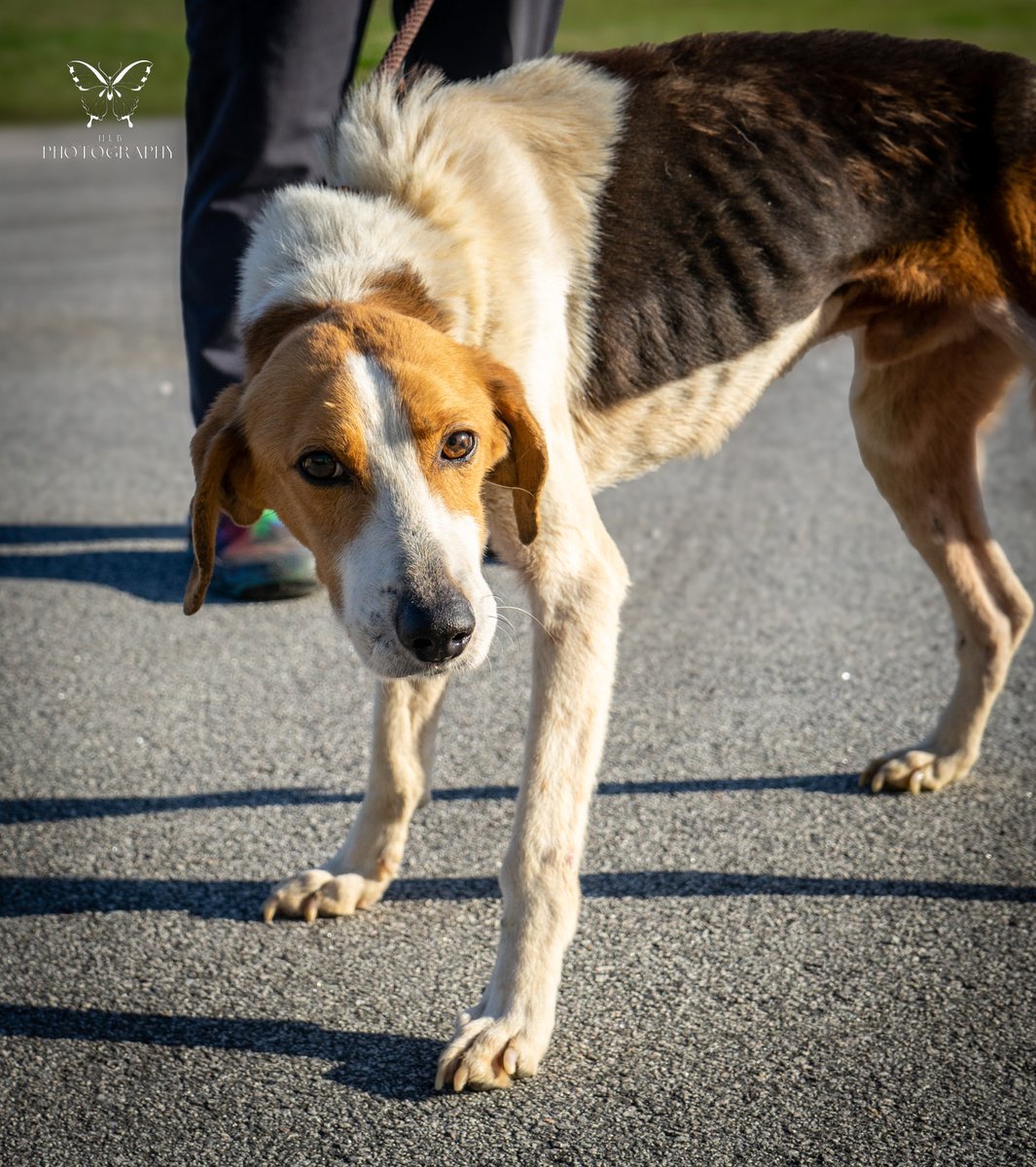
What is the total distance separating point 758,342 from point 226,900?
5.36 ft

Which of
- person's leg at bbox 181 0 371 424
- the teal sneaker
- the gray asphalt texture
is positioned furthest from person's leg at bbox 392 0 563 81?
the gray asphalt texture

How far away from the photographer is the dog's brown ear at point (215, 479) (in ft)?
7.58

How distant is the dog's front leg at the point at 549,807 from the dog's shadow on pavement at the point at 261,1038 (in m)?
0.09

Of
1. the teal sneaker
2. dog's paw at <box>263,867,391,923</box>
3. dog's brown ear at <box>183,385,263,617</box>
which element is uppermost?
dog's brown ear at <box>183,385,263,617</box>

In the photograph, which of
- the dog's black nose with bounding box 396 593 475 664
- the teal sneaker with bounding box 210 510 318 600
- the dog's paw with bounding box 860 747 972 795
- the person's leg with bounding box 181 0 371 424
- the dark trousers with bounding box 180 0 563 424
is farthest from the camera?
the teal sneaker with bounding box 210 510 318 600

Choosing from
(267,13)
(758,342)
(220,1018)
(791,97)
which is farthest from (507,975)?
(267,13)

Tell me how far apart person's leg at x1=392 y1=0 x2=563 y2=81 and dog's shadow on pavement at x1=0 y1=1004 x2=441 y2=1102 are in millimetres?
2231

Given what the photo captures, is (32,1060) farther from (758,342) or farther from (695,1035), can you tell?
(758,342)

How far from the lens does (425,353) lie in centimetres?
219

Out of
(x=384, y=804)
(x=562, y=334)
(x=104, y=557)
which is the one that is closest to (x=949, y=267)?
(x=562, y=334)

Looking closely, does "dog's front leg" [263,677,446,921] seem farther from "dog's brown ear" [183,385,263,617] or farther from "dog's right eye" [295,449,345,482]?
"dog's right eye" [295,449,345,482]

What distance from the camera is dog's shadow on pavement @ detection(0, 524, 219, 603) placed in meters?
4.39

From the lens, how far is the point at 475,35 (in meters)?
3.16

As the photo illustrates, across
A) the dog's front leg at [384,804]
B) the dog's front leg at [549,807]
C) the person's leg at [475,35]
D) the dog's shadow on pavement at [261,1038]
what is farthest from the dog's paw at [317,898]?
the person's leg at [475,35]
